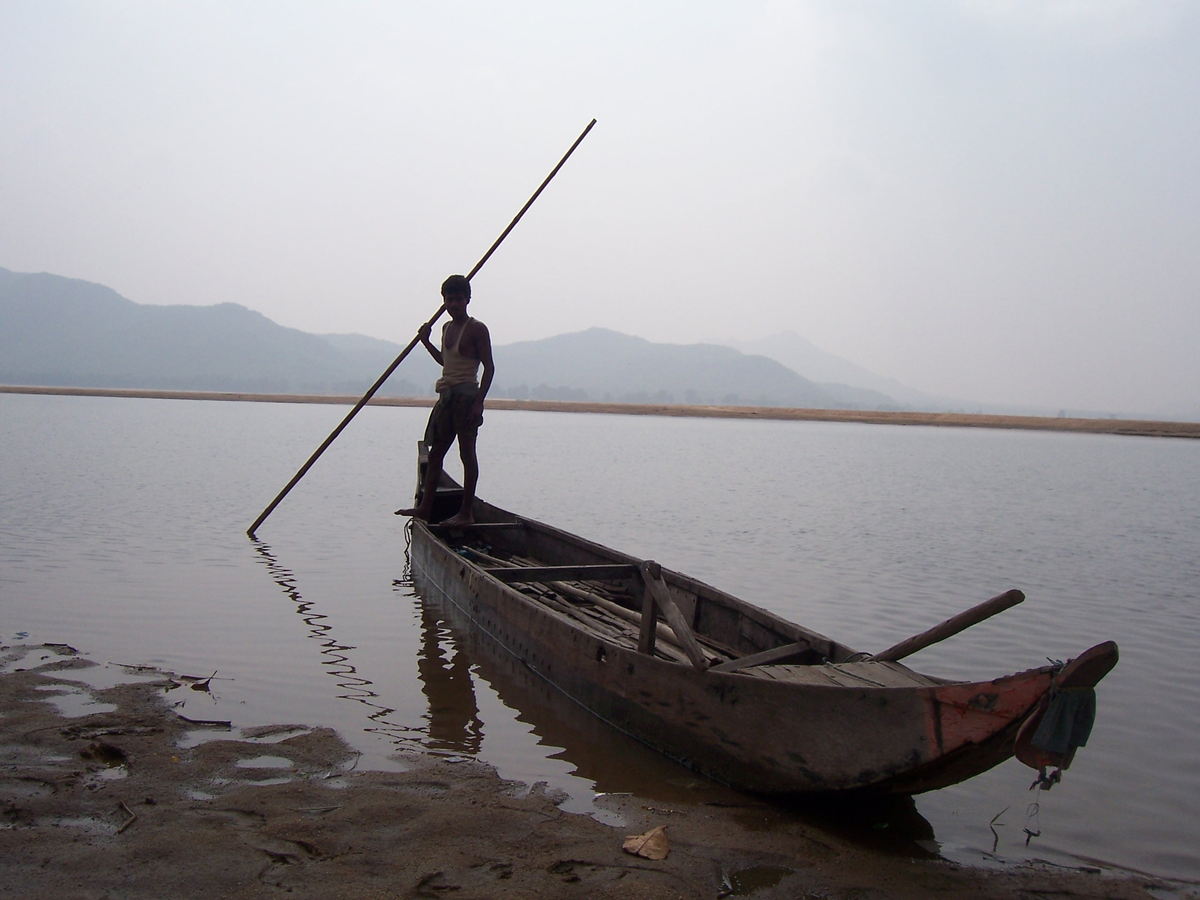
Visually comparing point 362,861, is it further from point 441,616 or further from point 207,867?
point 441,616

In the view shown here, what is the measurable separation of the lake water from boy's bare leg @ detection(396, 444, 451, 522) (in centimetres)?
86

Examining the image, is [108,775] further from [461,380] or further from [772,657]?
[461,380]

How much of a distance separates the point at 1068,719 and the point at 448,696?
3.89 metres

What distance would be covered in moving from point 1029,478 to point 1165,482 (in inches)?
144

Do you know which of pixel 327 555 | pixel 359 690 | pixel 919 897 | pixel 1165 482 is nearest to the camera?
pixel 919 897

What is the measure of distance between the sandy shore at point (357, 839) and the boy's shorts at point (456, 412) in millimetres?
4272

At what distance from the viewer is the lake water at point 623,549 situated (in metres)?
4.59

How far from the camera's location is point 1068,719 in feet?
10.1

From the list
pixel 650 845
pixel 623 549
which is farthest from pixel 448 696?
pixel 623 549

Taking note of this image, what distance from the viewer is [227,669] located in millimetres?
5906

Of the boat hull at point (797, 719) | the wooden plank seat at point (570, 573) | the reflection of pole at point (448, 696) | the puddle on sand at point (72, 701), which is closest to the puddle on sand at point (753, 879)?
the boat hull at point (797, 719)

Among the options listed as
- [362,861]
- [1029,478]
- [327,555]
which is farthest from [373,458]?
[362,861]

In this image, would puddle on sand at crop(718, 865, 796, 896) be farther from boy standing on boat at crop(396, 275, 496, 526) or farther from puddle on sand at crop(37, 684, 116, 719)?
boy standing on boat at crop(396, 275, 496, 526)

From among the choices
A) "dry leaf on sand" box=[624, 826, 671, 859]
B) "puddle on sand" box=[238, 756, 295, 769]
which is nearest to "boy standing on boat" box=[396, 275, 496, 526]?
"puddle on sand" box=[238, 756, 295, 769]
